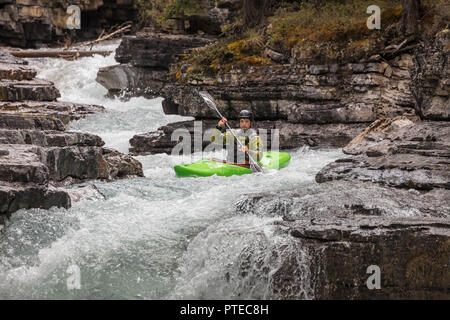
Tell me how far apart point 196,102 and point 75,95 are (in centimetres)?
620

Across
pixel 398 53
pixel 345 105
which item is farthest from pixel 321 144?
pixel 398 53

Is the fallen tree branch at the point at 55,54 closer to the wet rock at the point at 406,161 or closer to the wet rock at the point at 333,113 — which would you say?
the wet rock at the point at 333,113

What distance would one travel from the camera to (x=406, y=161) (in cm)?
542

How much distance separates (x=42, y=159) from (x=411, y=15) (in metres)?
6.81

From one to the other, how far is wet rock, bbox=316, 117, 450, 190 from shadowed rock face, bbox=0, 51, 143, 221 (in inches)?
109

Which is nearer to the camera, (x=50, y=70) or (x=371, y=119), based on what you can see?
(x=371, y=119)

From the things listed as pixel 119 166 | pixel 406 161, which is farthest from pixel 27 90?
pixel 406 161

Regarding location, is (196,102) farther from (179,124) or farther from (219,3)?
(219,3)

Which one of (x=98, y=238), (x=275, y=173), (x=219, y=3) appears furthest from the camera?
(x=219, y=3)

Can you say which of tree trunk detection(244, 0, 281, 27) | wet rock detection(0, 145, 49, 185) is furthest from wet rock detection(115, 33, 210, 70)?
wet rock detection(0, 145, 49, 185)

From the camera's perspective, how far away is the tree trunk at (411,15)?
29.1ft

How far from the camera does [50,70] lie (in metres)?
16.2

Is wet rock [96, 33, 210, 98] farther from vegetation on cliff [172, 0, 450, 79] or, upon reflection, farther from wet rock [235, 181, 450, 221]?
wet rock [235, 181, 450, 221]

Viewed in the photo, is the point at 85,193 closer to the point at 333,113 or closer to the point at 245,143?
the point at 245,143
